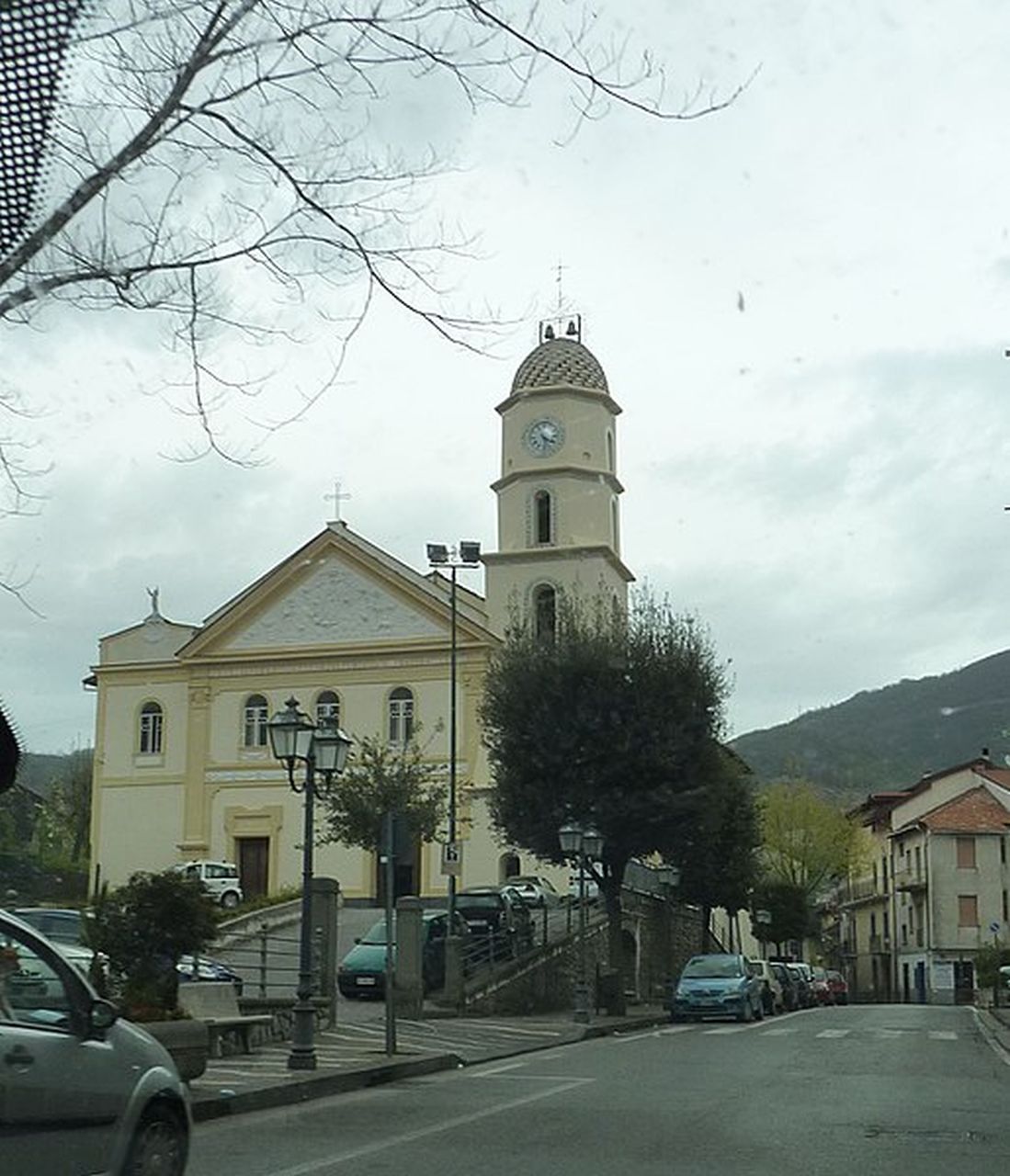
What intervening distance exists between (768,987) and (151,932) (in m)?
25.6

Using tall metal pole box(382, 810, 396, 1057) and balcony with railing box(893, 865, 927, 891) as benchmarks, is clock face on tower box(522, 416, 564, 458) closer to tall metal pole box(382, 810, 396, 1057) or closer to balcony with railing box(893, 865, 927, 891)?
balcony with railing box(893, 865, 927, 891)

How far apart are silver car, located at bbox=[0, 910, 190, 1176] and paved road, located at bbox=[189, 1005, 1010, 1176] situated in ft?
7.70

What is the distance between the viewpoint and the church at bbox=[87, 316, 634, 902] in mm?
58156

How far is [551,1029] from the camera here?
90.7 ft

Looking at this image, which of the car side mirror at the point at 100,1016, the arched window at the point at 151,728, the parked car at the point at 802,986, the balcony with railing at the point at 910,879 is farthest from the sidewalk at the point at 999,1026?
the balcony with railing at the point at 910,879

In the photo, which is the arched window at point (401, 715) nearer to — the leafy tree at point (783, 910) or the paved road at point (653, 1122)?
the leafy tree at point (783, 910)

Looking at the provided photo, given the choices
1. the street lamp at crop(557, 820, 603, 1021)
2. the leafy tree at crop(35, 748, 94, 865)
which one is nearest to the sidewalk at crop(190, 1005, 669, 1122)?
the street lamp at crop(557, 820, 603, 1021)

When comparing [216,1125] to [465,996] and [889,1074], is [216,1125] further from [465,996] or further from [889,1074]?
[465,996]

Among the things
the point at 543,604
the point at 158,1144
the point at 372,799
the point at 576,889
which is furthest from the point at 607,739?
the point at 158,1144

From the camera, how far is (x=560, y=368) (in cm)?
5894

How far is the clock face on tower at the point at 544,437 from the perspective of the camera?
5859 centimetres

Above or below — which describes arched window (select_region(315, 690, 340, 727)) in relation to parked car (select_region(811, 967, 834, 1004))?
above

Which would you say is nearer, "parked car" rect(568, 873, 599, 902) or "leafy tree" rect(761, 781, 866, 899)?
"parked car" rect(568, 873, 599, 902)

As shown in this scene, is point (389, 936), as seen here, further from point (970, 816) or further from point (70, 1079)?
point (970, 816)
